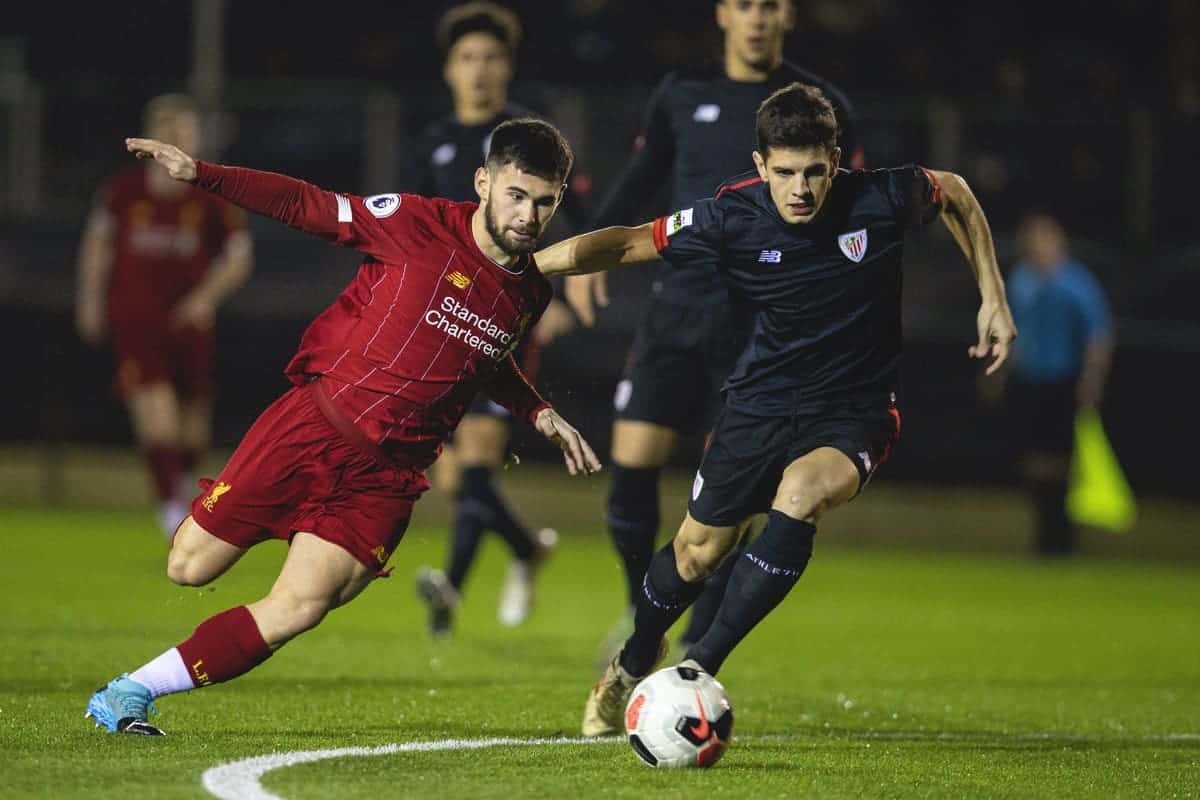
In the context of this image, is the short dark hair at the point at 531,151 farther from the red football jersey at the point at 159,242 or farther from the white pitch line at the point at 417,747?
the red football jersey at the point at 159,242

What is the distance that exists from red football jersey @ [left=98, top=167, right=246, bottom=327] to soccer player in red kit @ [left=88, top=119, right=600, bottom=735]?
616 centimetres

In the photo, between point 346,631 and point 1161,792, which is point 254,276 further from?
point 1161,792


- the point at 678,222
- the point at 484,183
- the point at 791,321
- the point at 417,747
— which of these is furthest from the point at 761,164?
the point at 417,747

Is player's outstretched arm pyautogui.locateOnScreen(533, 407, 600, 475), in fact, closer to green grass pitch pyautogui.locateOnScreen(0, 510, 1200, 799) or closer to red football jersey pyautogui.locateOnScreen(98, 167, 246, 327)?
green grass pitch pyautogui.locateOnScreen(0, 510, 1200, 799)

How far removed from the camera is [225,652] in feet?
17.5

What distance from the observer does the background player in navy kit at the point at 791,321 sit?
5629 mm

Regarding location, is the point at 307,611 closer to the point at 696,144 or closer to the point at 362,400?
the point at 362,400

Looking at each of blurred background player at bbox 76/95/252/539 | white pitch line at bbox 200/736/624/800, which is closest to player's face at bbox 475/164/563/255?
white pitch line at bbox 200/736/624/800

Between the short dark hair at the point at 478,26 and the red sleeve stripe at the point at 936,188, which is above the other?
the short dark hair at the point at 478,26

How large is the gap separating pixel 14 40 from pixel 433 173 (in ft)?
34.0

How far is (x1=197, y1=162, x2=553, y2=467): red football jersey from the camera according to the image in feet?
18.3

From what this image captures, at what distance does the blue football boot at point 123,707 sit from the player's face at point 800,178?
86.7 inches

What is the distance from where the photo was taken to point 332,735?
18.4 feet

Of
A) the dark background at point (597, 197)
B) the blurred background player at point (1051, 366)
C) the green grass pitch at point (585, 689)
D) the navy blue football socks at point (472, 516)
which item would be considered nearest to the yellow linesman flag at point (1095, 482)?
the blurred background player at point (1051, 366)
